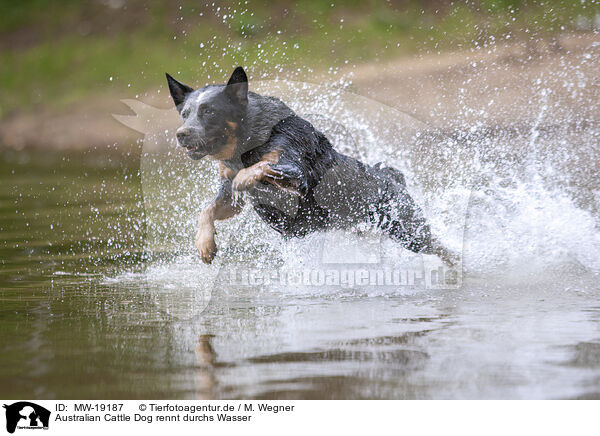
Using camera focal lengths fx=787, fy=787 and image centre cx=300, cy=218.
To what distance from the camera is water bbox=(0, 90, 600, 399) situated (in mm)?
2732

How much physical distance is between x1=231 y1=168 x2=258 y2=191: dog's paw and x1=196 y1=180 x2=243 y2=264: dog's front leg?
0.35m

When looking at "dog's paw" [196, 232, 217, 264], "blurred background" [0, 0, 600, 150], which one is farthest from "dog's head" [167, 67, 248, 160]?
"blurred background" [0, 0, 600, 150]

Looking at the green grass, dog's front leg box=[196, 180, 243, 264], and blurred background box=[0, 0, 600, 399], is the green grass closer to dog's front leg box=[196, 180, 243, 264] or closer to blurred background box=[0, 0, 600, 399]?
blurred background box=[0, 0, 600, 399]

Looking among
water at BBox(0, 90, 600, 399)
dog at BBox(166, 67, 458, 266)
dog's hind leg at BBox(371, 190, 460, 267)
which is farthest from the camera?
dog's hind leg at BBox(371, 190, 460, 267)

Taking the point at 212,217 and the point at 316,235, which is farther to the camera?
the point at 316,235

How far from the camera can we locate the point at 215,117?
4250mm

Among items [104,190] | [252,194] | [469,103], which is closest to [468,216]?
[252,194]

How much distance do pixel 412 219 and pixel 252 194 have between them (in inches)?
43.4

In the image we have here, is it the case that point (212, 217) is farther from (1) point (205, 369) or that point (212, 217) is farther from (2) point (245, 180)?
(1) point (205, 369)

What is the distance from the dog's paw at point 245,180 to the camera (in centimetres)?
413
